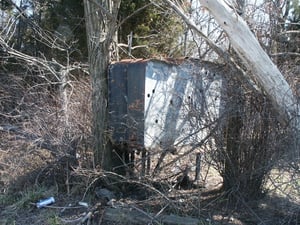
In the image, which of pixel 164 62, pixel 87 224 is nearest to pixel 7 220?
pixel 87 224

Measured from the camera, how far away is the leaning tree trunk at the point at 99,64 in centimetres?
597

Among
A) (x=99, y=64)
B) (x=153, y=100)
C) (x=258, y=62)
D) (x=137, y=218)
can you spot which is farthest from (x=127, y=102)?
(x=258, y=62)

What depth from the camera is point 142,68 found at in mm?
5520

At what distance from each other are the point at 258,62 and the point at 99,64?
2.58 m

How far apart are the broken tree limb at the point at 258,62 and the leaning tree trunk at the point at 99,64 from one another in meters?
1.96

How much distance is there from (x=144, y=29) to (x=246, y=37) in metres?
6.29

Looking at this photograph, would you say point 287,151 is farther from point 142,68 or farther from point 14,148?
point 14,148

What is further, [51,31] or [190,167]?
[51,31]

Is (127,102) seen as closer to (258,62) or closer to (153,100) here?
(153,100)

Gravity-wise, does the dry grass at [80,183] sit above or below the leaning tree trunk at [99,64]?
below

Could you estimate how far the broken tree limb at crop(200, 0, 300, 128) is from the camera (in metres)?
4.38

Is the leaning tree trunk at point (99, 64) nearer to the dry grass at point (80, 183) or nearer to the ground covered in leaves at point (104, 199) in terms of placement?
the dry grass at point (80, 183)

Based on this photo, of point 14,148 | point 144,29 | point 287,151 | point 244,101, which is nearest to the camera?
point 287,151

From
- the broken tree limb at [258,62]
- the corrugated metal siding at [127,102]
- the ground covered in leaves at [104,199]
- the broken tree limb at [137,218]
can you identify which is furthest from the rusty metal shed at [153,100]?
the broken tree limb at [137,218]
